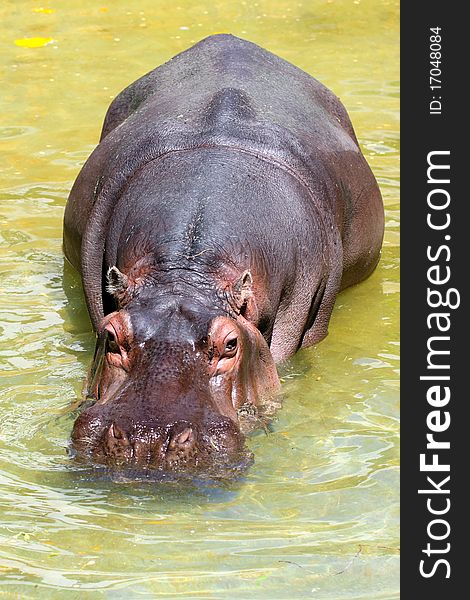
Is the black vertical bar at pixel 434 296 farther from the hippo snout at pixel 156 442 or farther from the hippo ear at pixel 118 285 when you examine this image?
the hippo ear at pixel 118 285

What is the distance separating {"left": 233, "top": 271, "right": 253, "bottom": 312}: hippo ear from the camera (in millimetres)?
5469

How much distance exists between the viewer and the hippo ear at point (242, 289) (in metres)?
5.47

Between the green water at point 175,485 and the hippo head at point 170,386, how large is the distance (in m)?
0.17

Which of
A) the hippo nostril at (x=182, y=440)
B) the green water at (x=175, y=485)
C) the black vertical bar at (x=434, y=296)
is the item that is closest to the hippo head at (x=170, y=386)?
the hippo nostril at (x=182, y=440)

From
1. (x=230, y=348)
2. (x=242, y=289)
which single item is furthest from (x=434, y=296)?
(x=230, y=348)

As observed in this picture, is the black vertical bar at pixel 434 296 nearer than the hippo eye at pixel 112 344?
Yes

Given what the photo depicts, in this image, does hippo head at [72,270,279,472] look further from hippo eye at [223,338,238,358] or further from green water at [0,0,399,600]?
green water at [0,0,399,600]

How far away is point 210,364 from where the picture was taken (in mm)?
5102

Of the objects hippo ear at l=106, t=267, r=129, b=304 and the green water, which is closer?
the green water

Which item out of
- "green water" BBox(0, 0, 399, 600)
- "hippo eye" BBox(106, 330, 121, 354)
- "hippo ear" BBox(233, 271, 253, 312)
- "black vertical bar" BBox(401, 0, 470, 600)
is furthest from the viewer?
"hippo ear" BBox(233, 271, 253, 312)

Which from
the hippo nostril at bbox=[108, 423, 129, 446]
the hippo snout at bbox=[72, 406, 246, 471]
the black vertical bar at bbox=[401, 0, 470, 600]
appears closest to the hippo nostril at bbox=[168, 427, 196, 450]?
the hippo snout at bbox=[72, 406, 246, 471]

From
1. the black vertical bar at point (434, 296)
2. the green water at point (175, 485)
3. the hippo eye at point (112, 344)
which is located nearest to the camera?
the green water at point (175, 485)

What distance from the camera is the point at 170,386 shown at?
4.89 meters

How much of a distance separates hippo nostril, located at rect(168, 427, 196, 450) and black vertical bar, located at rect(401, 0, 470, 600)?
2.72 ft
